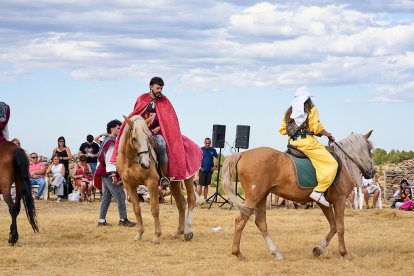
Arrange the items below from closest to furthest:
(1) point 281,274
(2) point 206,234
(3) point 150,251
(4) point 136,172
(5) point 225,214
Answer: (1) point 281,274
(3) point 150,251
(4) point 136,172
(2) point 206,234
(5) point 225,214

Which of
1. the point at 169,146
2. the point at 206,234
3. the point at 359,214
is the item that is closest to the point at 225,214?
the point at 359,214

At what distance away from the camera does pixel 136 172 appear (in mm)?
12414

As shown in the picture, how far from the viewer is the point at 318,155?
35.5 feet

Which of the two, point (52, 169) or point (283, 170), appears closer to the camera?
point (283, 170)

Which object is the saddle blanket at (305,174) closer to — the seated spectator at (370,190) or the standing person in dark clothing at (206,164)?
the seated spectator at (370,190)

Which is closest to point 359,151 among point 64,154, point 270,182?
point 270,182

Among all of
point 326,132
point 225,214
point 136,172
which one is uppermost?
point 326,132

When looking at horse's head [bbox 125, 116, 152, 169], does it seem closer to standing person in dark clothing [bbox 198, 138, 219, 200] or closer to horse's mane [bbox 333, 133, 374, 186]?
horse's mane [bbox 333, 133, 374, 186]

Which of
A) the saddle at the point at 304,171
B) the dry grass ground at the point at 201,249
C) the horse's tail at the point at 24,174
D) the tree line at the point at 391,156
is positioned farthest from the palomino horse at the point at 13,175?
the tree line at the point at 391,156

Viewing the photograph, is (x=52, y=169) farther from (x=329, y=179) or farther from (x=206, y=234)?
(x=329, y=179)

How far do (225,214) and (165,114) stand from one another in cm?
657

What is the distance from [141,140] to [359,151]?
10.3 ft

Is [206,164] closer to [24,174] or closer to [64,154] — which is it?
[64,154]

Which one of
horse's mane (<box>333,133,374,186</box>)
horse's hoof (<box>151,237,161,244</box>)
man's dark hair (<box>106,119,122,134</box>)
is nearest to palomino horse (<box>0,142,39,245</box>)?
horse's hoof (<box>151,237,161,244</box>)
